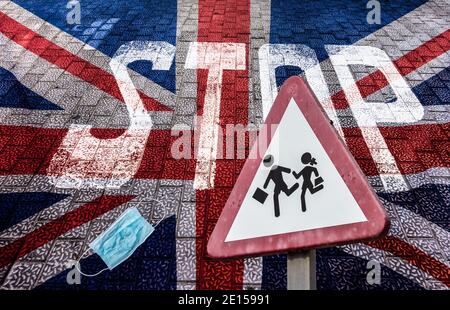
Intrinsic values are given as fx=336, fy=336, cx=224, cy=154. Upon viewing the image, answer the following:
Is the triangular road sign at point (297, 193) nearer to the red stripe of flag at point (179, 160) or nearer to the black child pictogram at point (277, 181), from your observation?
the black child pictogram at point (277, 181)

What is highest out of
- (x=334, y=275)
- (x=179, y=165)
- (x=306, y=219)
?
(x=306, y=219)

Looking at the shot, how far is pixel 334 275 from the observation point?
9.39 feet

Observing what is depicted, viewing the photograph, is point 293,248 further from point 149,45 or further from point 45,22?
point 45,22

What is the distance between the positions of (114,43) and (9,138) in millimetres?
2713

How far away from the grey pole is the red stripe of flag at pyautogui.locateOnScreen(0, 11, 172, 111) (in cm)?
335

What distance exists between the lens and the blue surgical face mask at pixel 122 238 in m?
2.99

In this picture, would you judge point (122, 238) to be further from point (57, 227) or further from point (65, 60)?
point (65, 60)

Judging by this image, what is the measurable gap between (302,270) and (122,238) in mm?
1972

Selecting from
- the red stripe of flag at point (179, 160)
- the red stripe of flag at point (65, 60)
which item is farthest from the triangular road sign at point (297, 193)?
the red stripe of flag at point (65, 60)

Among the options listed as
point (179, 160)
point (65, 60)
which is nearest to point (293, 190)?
point (179, 160)

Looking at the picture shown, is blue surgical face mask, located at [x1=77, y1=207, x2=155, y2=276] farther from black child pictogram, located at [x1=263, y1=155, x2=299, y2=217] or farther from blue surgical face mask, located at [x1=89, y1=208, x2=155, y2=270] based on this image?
black child pictogram, located at [x1=263, y1=155, x2=299, y2=217]

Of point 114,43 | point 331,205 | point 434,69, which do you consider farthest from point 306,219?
point 114,43
